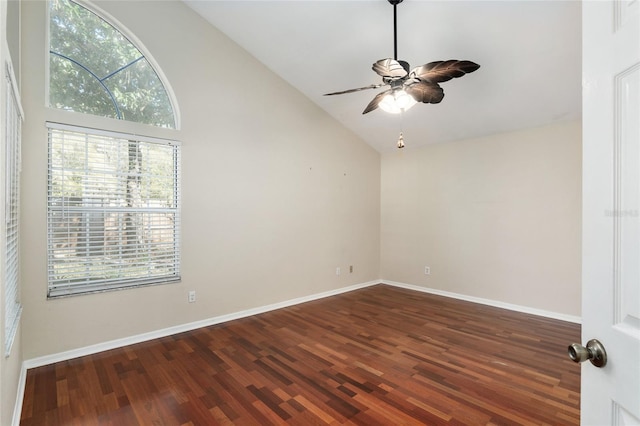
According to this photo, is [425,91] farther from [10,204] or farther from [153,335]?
[153,335]

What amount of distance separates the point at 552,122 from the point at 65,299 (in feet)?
18.6

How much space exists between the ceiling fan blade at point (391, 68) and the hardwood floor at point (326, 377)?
2434mm

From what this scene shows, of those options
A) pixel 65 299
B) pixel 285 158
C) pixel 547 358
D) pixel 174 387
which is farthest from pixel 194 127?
pixel 547 358

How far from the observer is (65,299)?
2809 mm

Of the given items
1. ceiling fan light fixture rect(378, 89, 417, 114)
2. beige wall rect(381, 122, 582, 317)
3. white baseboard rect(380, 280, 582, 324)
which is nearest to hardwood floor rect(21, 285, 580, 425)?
white baseboard rect(380, 280, 582, 324)

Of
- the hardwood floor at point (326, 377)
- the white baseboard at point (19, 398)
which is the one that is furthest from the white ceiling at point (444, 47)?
the white baseboard at point (19, 398)

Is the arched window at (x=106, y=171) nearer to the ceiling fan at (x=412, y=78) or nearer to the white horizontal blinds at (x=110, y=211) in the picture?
the white horizontal blinds at (x=110, y=211)

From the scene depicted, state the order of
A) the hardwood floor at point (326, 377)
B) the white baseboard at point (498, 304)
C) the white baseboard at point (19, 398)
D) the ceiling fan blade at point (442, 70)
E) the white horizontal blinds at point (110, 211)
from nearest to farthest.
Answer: the white baseboard at point (19, 398) < the hardwood floor at point (326, 377) < the ceiling fan blade at point (442, 70) < the white horizontal blinds at point (110, 211) < the white baseboard at point (498, 304)

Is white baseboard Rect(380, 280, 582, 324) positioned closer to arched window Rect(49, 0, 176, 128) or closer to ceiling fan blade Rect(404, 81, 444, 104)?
ceiling fan blade Rect(404, 81, 444, 104)

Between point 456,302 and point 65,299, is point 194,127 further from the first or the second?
point 456,302

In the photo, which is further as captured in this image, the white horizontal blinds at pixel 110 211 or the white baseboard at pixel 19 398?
the white horizontal blinds at pixel 110 211

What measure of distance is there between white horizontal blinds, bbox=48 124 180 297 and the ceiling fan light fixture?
2322 millimetres

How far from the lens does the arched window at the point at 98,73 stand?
9.34 feet

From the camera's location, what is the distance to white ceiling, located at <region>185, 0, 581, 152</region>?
2789mm
